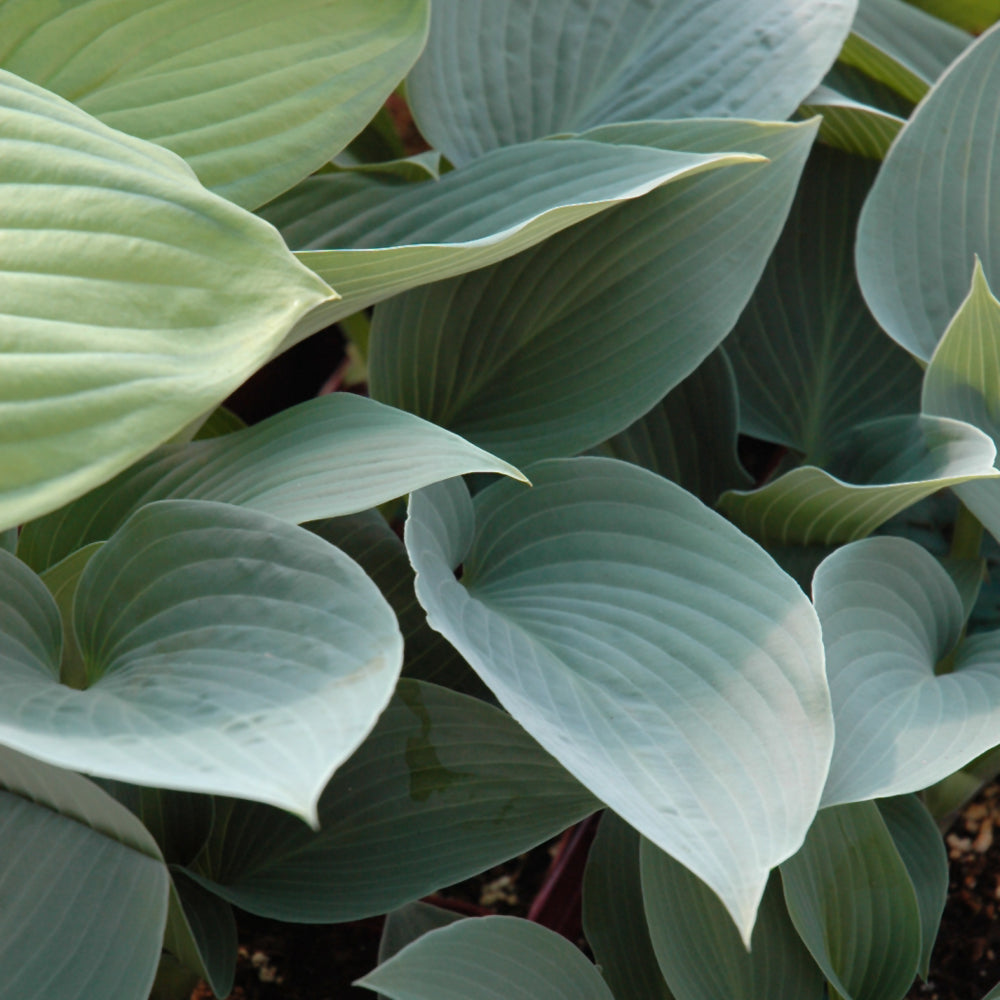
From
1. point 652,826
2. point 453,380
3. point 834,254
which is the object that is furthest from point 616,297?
point 652,826

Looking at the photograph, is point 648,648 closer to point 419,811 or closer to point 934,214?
point 419,811

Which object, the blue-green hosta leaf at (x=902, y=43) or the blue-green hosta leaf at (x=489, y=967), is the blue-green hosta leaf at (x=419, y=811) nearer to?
the blue-green hosta leaf at (x=489, y=967)

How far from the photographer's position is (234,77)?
0.57 m

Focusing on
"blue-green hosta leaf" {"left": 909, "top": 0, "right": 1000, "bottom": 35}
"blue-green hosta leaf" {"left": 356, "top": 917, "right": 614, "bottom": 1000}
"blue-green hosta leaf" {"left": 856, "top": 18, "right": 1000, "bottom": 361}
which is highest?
"blue-green hosta leaf" {"left": 909, "top": 0, "right": 1000, "bottom": 35}

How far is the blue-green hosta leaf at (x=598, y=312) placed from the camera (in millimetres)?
641

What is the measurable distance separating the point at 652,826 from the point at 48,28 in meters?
0.52

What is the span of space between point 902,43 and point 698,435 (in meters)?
0.42

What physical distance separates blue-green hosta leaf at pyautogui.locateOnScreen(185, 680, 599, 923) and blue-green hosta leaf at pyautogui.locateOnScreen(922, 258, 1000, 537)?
30cm

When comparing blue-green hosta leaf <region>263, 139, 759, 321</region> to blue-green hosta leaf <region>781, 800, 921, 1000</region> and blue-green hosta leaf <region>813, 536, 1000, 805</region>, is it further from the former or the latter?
blue-green hosta leaf <region>781, 800, 921, 1000</region>

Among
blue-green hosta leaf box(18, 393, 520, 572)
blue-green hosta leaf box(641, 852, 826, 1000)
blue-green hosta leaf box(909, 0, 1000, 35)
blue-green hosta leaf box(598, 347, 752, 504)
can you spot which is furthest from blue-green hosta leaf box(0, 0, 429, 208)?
blue-green hosta leaf box(909, 0, 1000, 35)

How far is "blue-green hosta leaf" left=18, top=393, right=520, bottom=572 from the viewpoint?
0.45 metres

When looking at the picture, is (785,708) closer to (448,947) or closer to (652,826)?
(652,826)

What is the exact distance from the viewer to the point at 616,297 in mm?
666

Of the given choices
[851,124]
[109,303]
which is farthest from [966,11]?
[109,303]
